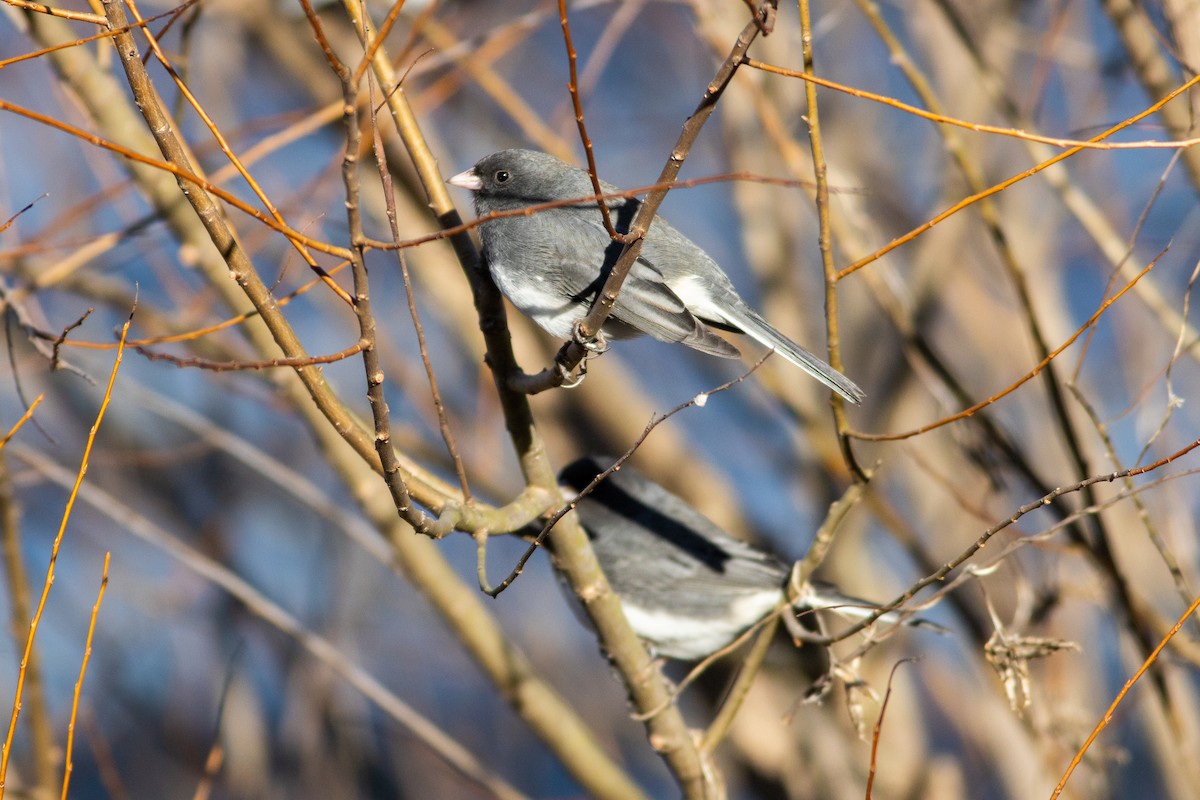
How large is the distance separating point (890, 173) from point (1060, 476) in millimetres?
1325

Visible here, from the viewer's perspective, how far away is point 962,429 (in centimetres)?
244

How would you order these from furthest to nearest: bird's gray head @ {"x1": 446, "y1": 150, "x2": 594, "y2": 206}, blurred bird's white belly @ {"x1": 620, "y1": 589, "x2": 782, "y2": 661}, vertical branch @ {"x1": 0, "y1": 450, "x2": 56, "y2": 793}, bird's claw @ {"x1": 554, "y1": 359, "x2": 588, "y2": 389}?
blurred bird's white belly @ {"x1": 620, "y1": 589, "x2": 782, "y2": 661}, bird's gray head @ {"x1": 446, "y1": 150, "x2": 594, "y2": 206}, vertical branch @ {"x1": 0, "y1": 450, "x2": 56, "y2": 793}, bird's claw @ {"x1": 554, "y1": 359, "x2": 588, "y2": 389}

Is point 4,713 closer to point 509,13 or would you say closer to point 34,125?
point 34,125

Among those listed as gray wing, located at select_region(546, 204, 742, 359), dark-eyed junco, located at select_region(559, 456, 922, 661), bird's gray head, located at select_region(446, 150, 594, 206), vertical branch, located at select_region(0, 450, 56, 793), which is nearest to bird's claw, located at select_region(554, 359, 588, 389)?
gray wing, located at select_region(546, 204, 742, 359)

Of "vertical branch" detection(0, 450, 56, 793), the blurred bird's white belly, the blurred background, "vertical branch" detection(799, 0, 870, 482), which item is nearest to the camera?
"vertical branch" detection(799, 0, 870, 482)

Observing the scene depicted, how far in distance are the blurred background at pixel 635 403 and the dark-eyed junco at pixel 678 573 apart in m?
0.39

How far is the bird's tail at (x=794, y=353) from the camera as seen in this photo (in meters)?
1.78

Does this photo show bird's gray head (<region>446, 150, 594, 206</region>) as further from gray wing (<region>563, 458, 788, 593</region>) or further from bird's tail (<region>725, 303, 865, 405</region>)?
gray wing (<region>563, 458, 788, 593</region>)

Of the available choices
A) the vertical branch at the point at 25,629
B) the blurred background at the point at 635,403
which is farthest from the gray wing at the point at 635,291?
the vertical branch at the point at 25,629

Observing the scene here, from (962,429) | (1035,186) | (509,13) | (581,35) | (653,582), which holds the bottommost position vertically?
(653,582)

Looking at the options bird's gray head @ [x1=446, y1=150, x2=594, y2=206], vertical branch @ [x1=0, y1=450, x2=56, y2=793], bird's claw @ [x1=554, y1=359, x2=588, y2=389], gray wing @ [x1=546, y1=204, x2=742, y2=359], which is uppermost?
bird's gray head @ [x1=446, y1=150, x2=594, y2=206]

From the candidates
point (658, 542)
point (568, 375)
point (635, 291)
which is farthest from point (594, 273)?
point (658, 542)

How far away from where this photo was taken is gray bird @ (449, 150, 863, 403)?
6.72 feet

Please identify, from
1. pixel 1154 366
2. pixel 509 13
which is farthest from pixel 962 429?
pixel 509 13
